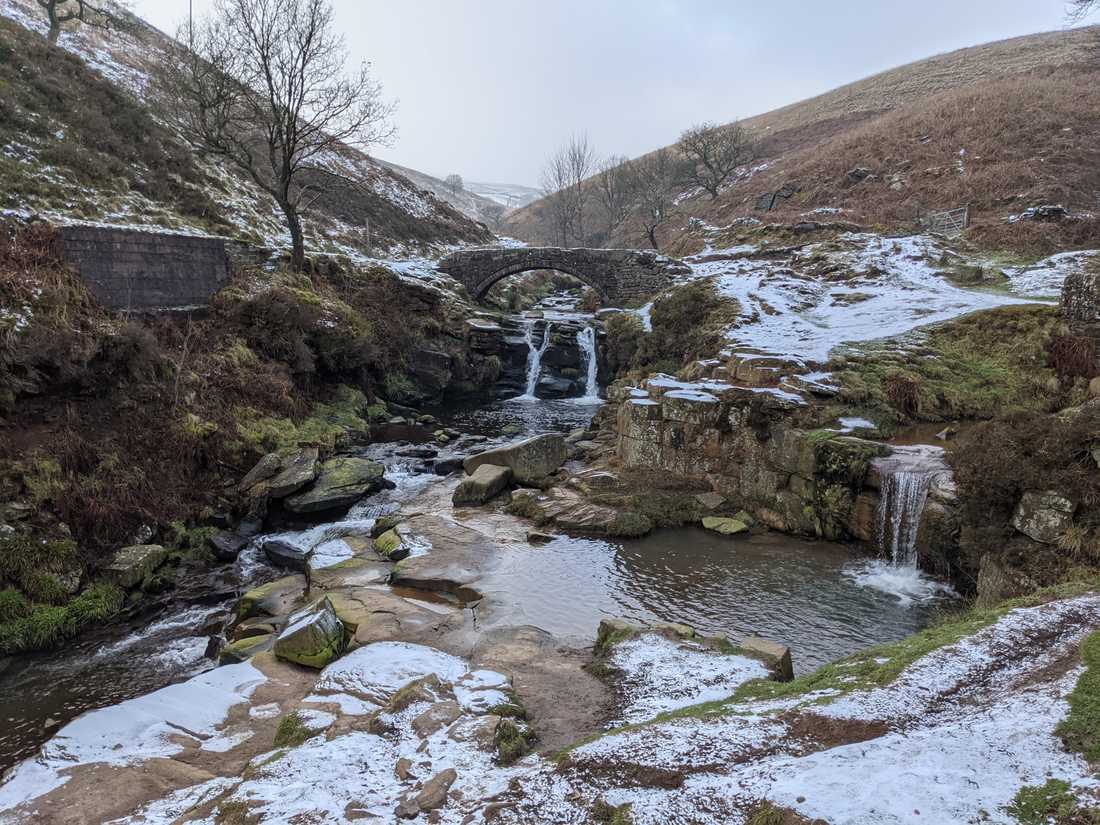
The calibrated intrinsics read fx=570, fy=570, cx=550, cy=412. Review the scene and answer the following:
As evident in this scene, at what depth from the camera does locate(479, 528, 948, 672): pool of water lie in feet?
24.5

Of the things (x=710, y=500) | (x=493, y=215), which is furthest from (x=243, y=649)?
(x=493, y=215)

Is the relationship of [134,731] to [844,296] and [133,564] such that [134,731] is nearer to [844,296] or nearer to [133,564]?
[133,564]

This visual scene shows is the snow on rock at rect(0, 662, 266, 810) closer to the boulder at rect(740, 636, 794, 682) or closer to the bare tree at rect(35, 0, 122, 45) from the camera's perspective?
the boulder at rect(740, 636, 794, 682)

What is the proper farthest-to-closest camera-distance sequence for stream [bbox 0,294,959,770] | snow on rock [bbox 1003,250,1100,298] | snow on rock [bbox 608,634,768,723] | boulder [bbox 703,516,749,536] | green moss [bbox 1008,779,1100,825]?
snow on rock [bbox 1003,250,1100,298] < boulder [bbox 703,516,749,536] < stream [bbox 0,294,959,770] < snow on rock [bbox 608,634,768,723] < green moss [bbox 1008,779,1100,825]

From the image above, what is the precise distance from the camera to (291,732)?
196 inches

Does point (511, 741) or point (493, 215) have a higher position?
point (493, 215)

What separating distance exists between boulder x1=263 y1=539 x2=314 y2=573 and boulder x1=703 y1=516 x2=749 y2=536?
24.2 feet

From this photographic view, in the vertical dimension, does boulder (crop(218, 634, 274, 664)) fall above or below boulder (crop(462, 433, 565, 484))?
below

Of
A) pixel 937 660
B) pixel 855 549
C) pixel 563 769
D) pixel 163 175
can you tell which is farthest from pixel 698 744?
pixel 163 175

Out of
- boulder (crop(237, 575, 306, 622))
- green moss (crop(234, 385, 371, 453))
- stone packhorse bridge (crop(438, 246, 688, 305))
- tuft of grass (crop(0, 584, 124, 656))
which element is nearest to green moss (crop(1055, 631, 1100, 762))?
boulder (crop(237, 575, 306, 622))

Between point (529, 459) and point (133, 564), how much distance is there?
25.2ft

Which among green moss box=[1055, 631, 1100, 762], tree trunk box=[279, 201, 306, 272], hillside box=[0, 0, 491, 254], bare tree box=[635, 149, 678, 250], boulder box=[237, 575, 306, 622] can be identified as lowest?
boulder box=[237, 575, 306, 622]

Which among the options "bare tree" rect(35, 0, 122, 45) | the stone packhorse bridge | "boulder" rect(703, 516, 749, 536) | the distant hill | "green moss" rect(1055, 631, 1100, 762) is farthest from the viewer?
the distant hill

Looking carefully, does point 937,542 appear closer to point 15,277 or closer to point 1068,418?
point 1068,418
